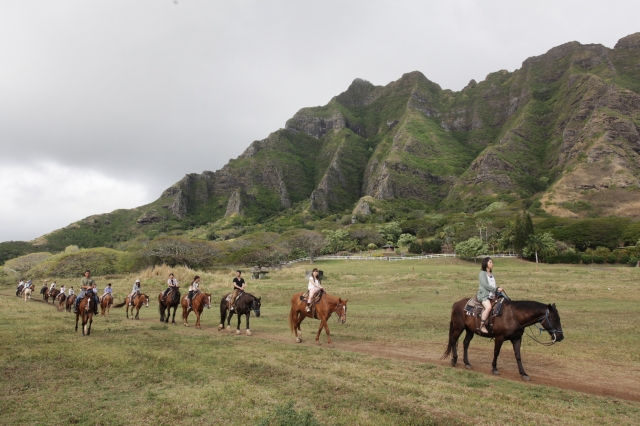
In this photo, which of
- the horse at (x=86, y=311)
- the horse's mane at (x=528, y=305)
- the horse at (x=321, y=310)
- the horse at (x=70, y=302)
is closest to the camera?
the horse's mane at (x=528, y=305)

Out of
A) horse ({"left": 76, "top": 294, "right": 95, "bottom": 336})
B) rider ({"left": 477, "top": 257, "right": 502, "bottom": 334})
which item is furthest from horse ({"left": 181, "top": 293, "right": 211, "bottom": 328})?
rider ({"left": 477, "top": 257, "right": 502, "bottom": 334})

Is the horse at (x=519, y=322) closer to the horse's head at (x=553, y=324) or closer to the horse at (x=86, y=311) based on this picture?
the horse's head at (x=553, y=324)

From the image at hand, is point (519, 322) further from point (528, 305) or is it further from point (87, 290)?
point (87, 290)

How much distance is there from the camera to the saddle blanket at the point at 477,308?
9781 millimetres

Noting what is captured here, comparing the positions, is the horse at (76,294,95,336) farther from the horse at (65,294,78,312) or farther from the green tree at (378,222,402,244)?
the green tree at (378,222,402,244)

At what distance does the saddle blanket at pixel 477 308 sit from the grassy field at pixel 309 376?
5.21 ft

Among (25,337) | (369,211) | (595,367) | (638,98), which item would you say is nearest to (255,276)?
(25,337)

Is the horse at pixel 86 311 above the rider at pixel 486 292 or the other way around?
the other way around

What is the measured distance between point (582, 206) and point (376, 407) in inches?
5950

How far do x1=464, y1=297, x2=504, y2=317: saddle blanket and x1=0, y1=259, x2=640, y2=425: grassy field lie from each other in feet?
5.21

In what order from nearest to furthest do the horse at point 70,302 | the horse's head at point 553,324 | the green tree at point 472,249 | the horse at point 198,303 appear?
the horse's head at point 553,324, the horse at point 198,303, the horse at point 70,302, the green tree at point 472,249

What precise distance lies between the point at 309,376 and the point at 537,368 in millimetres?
6754

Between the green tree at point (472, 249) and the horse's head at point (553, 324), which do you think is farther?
the green tree at point (472, 249)

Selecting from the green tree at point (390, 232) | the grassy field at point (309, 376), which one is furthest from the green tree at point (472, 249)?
the grassy field at point (309, 376)
